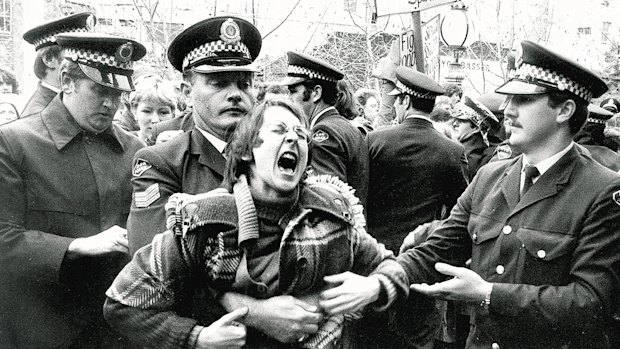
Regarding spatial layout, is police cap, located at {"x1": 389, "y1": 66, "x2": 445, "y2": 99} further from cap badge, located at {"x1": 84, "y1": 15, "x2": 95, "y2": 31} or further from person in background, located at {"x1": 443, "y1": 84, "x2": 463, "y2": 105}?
person in background, located at {"x1": 443, "y1": 84, "x2": 463, "y2": 105}

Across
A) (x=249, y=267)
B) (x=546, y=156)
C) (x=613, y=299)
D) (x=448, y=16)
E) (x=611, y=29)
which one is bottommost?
(x=611, y=29)

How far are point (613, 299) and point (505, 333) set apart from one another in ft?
1.64

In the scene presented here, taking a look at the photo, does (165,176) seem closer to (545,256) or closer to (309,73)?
(545,256)

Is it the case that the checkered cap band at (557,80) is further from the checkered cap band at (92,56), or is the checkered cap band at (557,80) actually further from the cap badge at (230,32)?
the checkered cap band at (92,56)

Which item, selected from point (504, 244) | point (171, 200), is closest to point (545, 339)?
point (504, 244)

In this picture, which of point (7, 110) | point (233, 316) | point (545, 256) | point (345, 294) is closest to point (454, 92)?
point (7, 110)

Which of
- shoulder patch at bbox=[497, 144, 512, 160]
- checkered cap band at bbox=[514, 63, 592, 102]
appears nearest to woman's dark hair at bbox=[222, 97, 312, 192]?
checkered cap band at bbox=[514, 63, 592, 102]

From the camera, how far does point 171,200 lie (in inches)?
112

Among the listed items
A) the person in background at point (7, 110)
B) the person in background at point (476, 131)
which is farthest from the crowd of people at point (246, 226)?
the person in background at point (476, 131)

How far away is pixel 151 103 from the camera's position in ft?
22.2

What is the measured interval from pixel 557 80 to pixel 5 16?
101 feet

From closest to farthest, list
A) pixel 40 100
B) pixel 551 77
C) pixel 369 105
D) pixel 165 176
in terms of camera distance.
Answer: pixel 165 176
pixel 551 77
pixel 40 100
pixel 369 105

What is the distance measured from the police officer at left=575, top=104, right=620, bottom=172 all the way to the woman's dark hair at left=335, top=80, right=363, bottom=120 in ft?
6.39

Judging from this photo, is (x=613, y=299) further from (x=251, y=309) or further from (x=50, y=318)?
(x=50, y=318)
